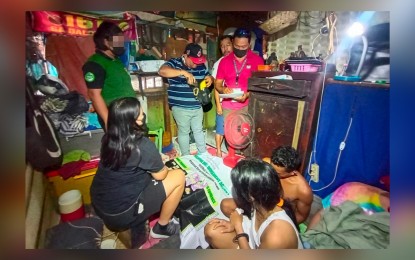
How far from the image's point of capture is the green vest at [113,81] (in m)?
2.08

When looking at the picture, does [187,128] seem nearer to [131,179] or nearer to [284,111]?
[131,179]

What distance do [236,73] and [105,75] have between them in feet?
2.67

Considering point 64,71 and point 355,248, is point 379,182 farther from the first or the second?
point 64,71

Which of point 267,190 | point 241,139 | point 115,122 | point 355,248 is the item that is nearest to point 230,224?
point 267,190

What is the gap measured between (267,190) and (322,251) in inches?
22.8

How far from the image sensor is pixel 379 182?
2.11 meters

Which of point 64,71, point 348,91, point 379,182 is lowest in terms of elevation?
point 379,182

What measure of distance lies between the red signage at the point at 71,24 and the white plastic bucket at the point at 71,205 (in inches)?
39.1

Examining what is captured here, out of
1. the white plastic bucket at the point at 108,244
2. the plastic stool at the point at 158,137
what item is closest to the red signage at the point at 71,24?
the plastic stool at the point at 158,137

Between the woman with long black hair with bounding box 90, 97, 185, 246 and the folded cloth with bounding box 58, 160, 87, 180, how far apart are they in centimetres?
12

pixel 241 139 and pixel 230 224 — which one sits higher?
pixel 241 139

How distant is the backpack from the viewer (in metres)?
2.10

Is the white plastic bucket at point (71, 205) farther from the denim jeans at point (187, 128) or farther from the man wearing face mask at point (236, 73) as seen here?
the man wearing face mask at point (236, 73)

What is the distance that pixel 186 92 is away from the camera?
214 centimetres
